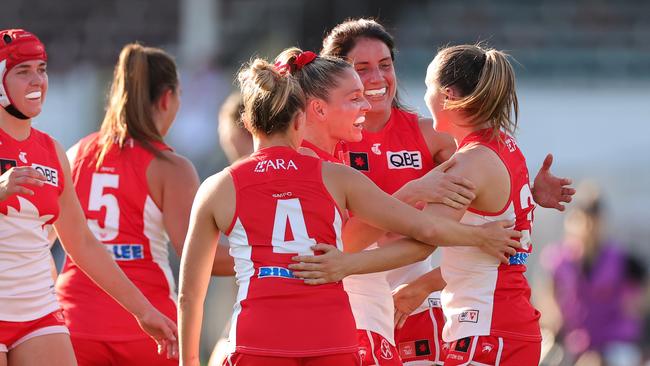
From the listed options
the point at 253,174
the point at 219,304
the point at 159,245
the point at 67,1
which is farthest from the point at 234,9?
the point at 253,174

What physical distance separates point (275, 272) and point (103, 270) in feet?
4.35

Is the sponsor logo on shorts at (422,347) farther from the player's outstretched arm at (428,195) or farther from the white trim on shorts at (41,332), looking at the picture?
the white trim on shorts at (41,332)

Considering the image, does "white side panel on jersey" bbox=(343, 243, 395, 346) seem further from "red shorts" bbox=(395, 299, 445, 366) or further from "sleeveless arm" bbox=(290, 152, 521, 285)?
"sleeveless arm" bbox=(290, 152, 521, 285)

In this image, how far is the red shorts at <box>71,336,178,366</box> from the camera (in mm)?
5559

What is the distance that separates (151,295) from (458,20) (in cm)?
1349

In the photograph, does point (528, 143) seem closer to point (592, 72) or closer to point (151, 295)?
point (592, 72)

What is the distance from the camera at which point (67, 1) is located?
20656 mm

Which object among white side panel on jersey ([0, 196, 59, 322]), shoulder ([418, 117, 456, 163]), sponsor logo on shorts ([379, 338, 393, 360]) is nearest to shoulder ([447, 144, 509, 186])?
shoulder ([418, 117, 456, 163])

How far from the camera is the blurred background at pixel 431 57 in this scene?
525 inches

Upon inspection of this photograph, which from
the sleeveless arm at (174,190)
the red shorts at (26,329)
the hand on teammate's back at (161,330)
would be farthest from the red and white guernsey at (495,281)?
the red shorts at (26,329)

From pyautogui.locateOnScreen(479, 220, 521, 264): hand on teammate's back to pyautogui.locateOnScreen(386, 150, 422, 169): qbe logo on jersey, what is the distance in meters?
0.85

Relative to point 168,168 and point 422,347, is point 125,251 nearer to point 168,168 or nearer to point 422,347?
point 168,168

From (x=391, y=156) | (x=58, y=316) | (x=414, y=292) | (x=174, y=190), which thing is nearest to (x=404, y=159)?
(x=391, y=156)

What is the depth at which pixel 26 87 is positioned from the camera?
16.3 feet
